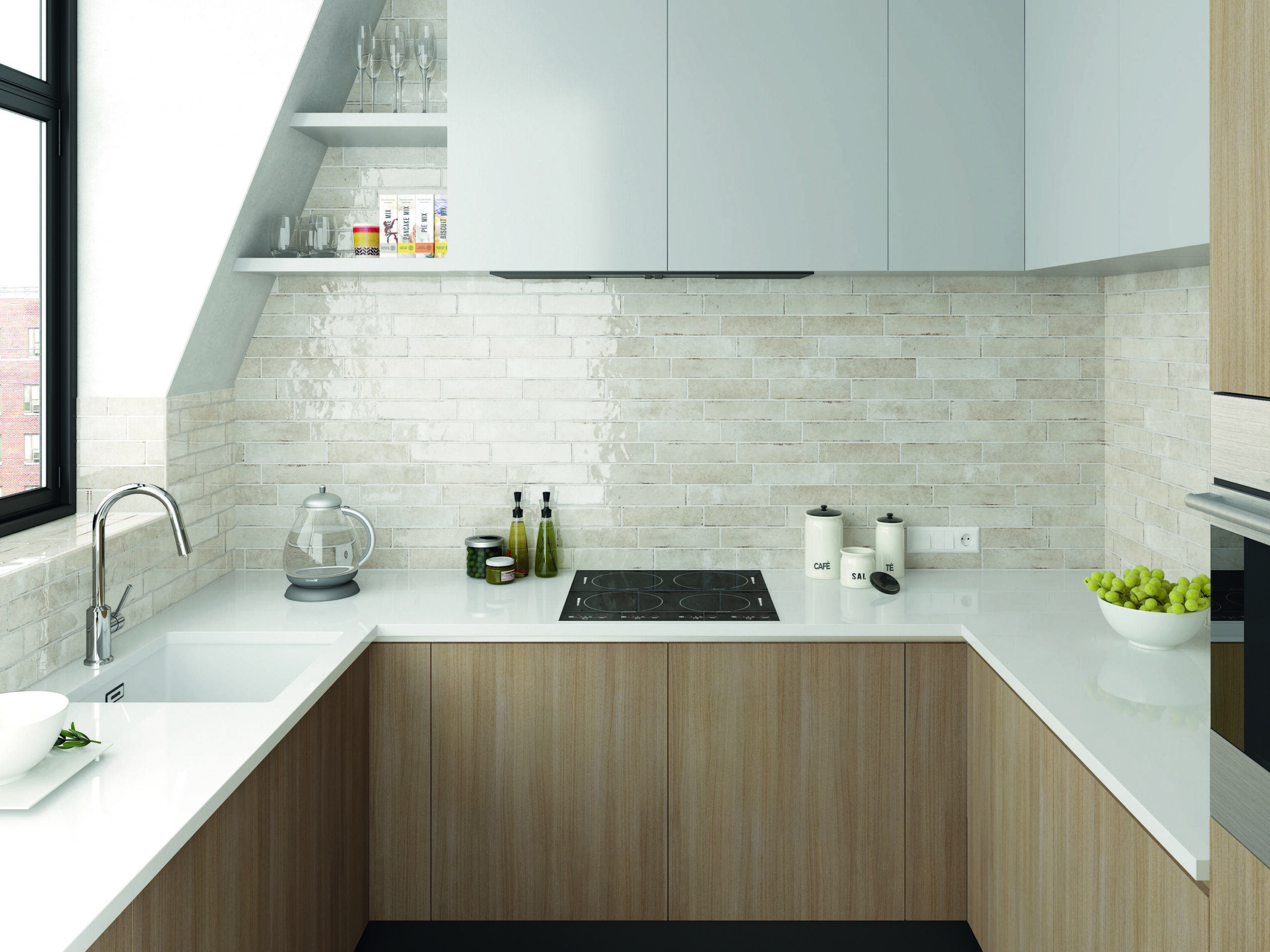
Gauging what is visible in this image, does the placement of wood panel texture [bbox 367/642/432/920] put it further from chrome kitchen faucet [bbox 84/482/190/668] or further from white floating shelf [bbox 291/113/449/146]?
white floating shelf [bbox 291/113/449/146]

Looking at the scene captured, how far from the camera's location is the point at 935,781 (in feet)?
8.33

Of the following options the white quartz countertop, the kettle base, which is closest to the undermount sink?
the white quartz countertop

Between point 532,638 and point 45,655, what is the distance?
3.42ft

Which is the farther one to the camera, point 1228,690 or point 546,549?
point 546,549

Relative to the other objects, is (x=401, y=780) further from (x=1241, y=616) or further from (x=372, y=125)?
(x=1241, y=616)

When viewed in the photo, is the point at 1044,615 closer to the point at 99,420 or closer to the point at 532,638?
the point at 532,638

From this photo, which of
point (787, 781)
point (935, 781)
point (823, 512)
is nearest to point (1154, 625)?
point (935, 781)

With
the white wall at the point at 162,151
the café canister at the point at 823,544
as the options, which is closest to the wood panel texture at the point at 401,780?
the white wall at the point at 162,151

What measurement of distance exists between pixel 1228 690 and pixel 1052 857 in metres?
0.89

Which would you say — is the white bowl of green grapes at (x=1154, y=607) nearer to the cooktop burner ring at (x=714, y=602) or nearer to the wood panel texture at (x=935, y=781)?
the wood panel texture at (x=935, y=781)

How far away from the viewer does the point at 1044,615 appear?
8.45 feet

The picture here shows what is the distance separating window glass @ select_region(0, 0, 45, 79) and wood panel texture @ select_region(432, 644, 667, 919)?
1.68m

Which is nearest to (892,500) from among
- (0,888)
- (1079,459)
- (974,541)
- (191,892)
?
(974,541)

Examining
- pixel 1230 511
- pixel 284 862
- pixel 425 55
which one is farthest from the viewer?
pixel 425 55
